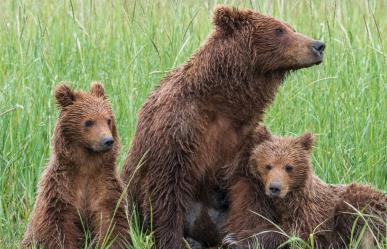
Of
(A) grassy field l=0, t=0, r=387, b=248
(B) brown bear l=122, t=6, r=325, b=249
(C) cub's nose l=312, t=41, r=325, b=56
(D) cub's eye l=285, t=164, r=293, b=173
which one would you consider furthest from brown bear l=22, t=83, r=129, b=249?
(C) cub's nose l=312, t=41, r=325, b=56

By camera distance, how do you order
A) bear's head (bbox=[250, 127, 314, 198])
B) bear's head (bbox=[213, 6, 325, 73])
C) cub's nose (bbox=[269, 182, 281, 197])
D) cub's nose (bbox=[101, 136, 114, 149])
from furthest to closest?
bear's head (bbox=[213, 6, 325, 73]) < bear's head (bbox=[250, 127, 314, 198]) < cub's nose (bbox=[269, 182, 281, 197]) < cub's nose (bbox=[101, 136, 114, 149])

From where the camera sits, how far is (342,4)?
32.9ft

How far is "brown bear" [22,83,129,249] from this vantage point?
5512mm

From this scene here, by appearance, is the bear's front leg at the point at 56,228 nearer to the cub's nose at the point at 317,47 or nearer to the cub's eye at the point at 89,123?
the cub's eye at the point at 89,123

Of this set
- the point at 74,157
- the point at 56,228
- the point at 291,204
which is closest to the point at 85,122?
the point at 74,157

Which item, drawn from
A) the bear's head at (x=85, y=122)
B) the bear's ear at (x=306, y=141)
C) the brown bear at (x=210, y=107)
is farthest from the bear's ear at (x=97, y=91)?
the bear's ear at (x=306, y=141)

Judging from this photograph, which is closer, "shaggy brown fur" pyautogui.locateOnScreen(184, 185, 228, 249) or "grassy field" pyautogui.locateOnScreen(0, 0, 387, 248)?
"shaggy brown fur" pyautogui.locateOnScreen(184, 185, 228, 249)

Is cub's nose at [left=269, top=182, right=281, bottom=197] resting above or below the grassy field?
above

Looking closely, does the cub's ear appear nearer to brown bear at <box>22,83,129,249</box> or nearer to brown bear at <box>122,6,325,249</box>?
brown bear at <box>122,6,325,249</box>

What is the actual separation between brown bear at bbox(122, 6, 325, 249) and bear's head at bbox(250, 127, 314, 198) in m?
0.16

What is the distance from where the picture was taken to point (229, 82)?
5.87 metres

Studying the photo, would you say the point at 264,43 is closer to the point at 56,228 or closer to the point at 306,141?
the point at 306,141

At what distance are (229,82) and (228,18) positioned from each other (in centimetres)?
38

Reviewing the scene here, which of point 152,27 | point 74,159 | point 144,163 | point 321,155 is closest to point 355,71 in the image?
point 321,155
